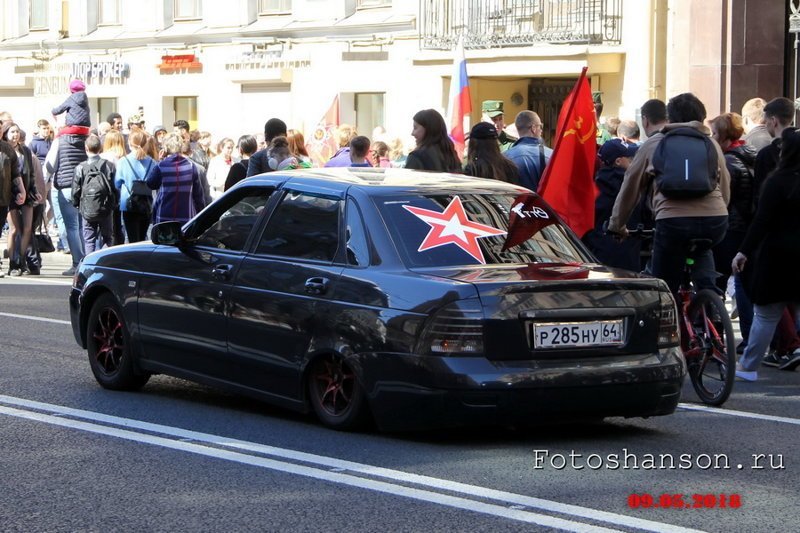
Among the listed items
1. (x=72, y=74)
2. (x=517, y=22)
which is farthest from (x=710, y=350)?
(x=72, y=74)

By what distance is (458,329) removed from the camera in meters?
7.80

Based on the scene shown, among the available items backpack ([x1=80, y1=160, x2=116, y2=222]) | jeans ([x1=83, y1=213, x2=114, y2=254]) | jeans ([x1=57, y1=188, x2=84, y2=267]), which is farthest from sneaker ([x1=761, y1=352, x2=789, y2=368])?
jeans ([x1=57, y1=188, x2=84, y2=267])

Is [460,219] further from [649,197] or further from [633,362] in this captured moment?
[649,197]

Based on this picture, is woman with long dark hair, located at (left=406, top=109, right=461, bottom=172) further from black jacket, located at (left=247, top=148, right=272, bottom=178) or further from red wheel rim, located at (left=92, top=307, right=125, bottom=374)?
black jacket, located at (left=247, top=148, right=272, bottom=178)

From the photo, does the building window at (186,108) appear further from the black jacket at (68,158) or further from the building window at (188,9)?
the black jacket at (68,158)

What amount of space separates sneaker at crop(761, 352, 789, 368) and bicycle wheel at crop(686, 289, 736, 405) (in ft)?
7.04

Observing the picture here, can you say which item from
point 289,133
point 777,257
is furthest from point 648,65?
point 777,257

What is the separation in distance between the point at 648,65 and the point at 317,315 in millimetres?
17989

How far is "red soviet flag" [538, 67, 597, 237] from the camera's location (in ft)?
38.7

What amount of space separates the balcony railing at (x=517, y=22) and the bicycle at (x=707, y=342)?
1623 centimetres

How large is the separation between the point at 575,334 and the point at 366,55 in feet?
75.5

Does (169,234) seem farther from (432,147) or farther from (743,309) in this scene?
(743,309)
